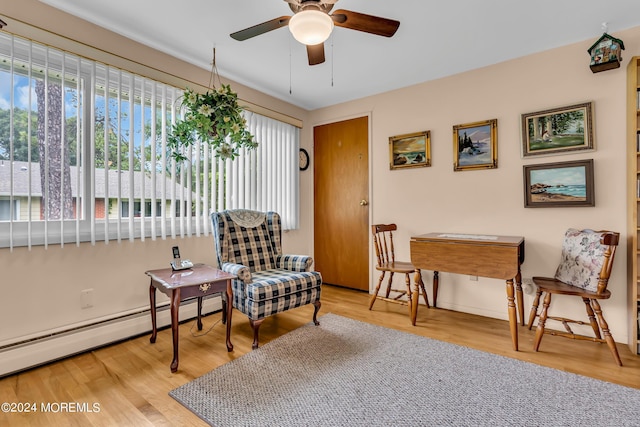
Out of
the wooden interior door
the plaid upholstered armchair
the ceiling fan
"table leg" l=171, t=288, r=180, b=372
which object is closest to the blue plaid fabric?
the plaid upholstered armchair

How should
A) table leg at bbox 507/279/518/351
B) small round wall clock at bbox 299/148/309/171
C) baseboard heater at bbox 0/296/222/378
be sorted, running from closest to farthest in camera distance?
1. baseboard heater at bbox 0/296/222/378
2. table leg at bbox 507/279/518/351
3. small round wall clock at bbox 299/148/309/171

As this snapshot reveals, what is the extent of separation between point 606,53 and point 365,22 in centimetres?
183

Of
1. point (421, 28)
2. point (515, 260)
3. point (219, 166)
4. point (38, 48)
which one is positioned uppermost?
point (421, 28)

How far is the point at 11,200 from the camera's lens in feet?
5.82

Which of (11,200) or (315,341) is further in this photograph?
(315,341)

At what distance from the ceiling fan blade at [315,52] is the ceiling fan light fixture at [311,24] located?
36cm

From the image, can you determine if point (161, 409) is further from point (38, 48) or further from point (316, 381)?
point (38, 48)

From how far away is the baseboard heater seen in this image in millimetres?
1780

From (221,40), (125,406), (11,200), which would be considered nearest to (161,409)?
(125,406)

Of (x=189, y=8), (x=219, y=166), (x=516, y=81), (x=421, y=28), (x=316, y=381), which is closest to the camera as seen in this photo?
(x=316, y=381)

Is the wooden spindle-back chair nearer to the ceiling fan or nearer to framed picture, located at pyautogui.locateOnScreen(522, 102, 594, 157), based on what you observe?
framed picture, located at pyautogui.locateOnScreen(522, 102, 594, 157)

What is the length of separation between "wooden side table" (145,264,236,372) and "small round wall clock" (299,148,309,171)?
6.64ft

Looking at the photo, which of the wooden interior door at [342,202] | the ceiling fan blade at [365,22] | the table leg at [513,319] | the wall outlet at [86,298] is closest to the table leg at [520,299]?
the table leg at [513,319]

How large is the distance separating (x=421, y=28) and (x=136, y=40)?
7.03ft
